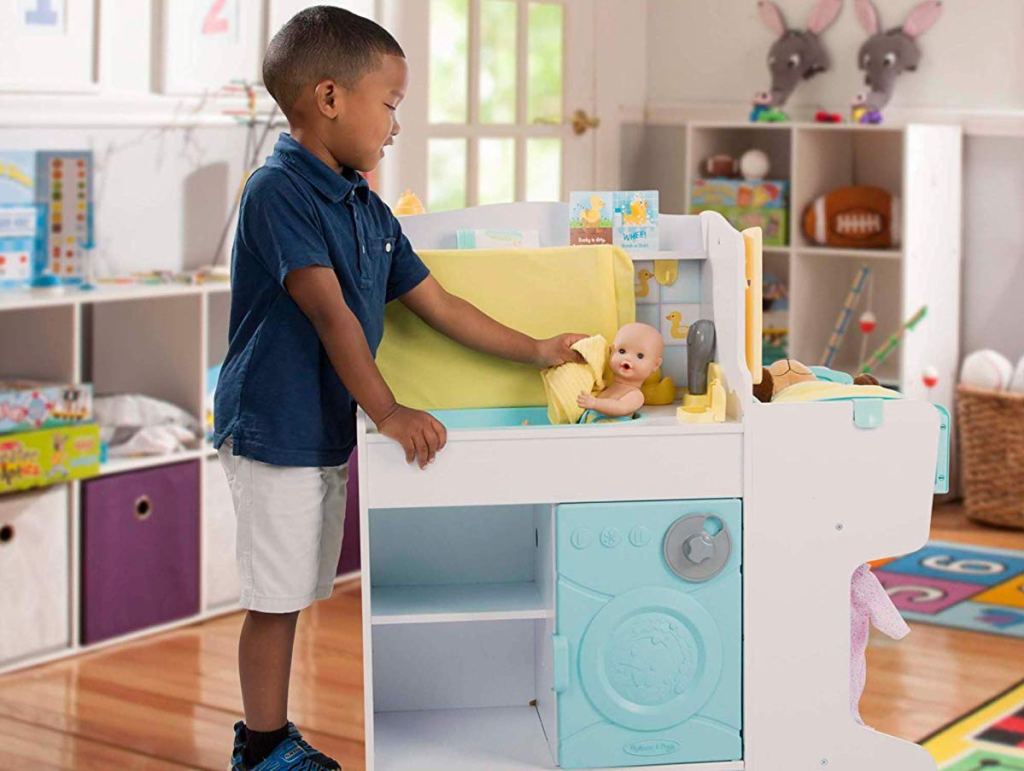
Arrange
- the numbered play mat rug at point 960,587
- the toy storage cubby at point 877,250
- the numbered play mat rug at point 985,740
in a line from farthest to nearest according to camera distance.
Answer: the toy storage cubby at point 877,250 → the numbered play mat rug at point 960,587 → the numbered play mat rug at point 985,740

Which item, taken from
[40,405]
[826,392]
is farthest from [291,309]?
[40,405]

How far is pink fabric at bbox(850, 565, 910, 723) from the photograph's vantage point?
2107 mm

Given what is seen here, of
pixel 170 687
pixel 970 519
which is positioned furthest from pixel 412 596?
pixel 970 519

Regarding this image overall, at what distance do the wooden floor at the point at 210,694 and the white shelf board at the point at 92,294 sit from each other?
0.63 m

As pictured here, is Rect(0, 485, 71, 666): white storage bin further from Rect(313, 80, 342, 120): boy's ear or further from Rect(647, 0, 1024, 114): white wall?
Rect(647, 0, 1024, 114): white wall

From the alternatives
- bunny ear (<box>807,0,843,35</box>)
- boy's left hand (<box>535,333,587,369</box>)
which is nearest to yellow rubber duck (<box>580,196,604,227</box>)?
boy's left hand (<box>535,333,587,369</box>)

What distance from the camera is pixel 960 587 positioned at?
132 inches

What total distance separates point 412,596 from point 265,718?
24cm

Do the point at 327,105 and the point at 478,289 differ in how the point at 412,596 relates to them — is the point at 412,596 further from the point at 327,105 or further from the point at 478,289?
the point at 327,105

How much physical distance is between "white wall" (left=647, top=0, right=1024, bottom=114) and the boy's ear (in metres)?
2.48

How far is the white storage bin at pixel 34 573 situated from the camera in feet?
9.49

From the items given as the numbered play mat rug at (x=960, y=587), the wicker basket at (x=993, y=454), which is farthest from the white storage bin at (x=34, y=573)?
the wicker basket at (x=993, y=454)

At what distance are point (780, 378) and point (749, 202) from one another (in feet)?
6.74

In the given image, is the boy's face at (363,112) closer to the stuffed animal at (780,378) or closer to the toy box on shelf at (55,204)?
the stuffed animal at (780,378)
